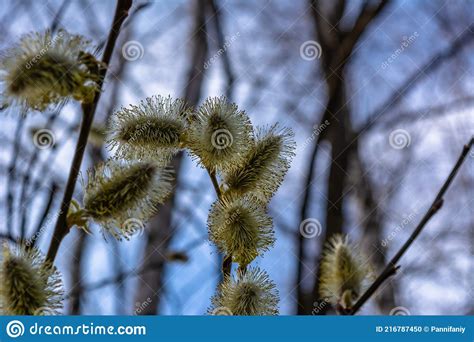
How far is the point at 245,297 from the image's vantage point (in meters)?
0.82

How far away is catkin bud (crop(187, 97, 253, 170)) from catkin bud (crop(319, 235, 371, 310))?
0.77ft

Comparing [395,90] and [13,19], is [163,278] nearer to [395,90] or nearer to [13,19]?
[13,19]

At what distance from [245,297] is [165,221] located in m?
1.48

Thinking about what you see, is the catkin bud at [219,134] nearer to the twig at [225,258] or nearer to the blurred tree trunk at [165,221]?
the twig at [225,258]

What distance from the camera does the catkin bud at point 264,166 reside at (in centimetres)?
89

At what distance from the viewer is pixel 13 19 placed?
1887mm

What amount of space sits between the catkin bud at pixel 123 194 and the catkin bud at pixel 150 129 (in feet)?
0.24

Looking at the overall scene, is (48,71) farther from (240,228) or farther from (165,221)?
(165,221)

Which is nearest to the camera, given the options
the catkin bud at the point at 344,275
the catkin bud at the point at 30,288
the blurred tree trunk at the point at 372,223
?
the catkin bud at the point at 30,288

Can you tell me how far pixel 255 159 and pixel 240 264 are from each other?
15 cm

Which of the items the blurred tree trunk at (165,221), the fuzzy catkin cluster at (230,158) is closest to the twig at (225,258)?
the fuzzy catkin cluster at (230,158)

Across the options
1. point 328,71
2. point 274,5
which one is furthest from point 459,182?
point 274,5

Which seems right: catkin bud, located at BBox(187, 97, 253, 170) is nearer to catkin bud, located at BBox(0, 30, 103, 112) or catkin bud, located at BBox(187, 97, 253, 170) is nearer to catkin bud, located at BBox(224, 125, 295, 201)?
catkin bud, located at BBox(224, 125, 295, 201)

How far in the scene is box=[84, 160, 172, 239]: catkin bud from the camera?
30.9 inches
